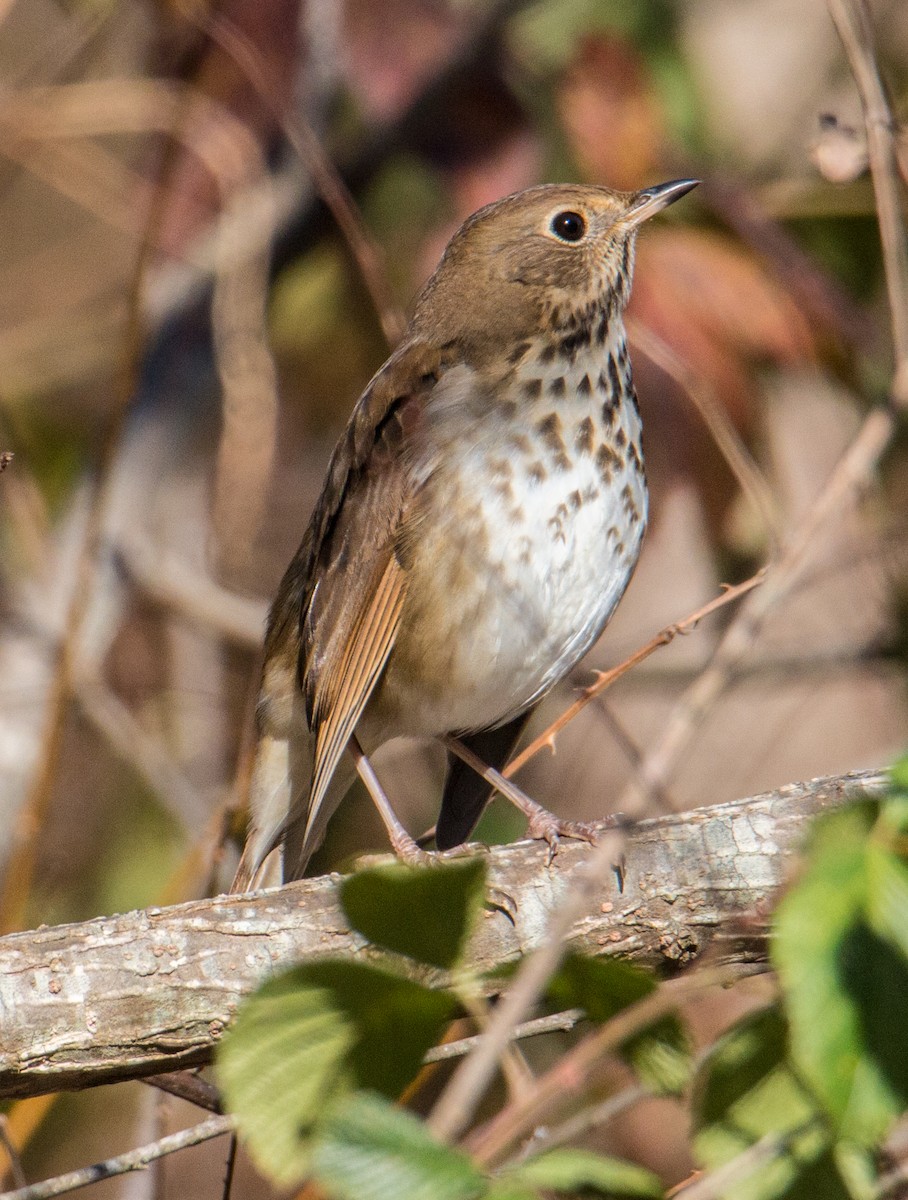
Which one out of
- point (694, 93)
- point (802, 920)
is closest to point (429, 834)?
point (802, 920)

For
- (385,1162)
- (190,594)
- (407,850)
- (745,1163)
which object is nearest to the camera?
(385,1162)

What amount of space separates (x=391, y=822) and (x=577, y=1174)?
1915 mm

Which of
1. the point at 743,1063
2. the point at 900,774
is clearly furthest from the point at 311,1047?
the point at 900,774

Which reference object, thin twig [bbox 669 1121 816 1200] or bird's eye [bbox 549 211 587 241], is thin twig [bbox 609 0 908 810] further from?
bird's eye [bbox 549 211 587 241]

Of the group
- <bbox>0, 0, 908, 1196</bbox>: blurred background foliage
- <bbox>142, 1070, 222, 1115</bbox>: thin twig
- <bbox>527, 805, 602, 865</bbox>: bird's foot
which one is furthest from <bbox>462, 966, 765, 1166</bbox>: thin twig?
<bbox>0, 0, 908, 1196</bbox>: blurred background foliage

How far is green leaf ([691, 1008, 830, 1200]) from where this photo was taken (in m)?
1.77

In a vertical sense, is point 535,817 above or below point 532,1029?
above

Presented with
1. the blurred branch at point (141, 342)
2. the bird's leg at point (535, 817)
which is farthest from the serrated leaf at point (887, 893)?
the blurred branch at point (141, 342)

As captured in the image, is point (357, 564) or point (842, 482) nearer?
point (842, 482)

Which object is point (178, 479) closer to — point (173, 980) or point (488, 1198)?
point (173, 980)

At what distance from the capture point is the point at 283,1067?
1.62m

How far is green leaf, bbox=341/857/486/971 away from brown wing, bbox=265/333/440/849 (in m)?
1.63

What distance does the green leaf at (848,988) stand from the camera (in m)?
1.45

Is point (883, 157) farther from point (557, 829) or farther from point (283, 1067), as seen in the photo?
point (283, 1067)
